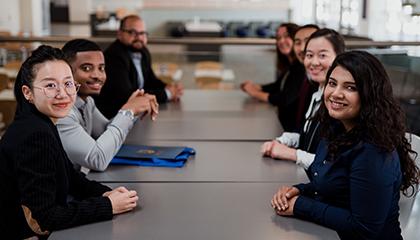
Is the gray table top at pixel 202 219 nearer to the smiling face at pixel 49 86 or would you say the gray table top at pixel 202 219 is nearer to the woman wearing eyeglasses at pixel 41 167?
the woman wearing eyeglasses at pixel 41 167

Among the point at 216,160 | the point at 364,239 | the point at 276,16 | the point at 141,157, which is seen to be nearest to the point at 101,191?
the point at 141,157

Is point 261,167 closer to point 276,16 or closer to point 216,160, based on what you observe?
point 216,160

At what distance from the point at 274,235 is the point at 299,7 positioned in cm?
1600

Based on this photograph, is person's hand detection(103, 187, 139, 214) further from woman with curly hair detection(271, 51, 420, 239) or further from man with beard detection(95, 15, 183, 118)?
man with beard detection(95, 15, 183, 118)

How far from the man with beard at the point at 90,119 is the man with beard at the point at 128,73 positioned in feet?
3.04

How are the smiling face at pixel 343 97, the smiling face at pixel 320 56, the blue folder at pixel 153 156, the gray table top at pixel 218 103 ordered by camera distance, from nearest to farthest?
the smiling face at pixel 343 97 → the blue folder at pixel 153 156 → the smiling face at pixel 320 56 → the gray table top at pixel 218 103

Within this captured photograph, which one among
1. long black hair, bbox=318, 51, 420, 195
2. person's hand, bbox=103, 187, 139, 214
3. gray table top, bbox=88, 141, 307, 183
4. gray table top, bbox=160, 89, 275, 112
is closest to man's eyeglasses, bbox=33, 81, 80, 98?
person's hand, bbox=103, 187, 139, 214

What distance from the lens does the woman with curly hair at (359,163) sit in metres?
1.55

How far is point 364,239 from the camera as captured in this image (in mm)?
1592

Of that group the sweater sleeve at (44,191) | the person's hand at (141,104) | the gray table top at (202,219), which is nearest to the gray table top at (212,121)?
the person's hand at (141,104)

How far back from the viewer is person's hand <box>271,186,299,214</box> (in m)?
1.68

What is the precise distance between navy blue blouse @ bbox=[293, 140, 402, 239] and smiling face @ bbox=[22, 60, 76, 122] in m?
0.79

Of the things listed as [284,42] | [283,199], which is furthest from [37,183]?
[284,42]

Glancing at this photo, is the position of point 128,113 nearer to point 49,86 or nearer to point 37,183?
point 49,86
